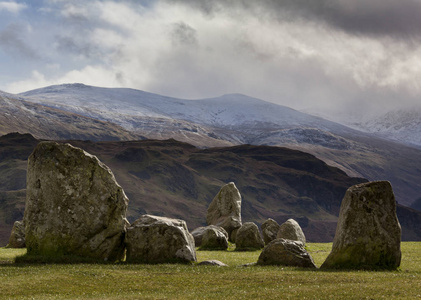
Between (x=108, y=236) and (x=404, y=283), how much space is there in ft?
58.2

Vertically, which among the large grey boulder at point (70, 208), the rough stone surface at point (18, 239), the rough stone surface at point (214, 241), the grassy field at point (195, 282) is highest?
the large grey boulder at point (70, 208)

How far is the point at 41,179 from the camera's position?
31.2 metres

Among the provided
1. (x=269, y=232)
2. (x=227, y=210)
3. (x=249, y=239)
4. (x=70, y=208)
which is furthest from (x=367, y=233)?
(x=227, y=210)

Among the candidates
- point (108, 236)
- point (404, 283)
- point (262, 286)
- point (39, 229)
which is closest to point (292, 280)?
point (262, 286)

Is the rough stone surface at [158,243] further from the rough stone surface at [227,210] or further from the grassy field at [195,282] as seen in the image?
the rough stone surface at [227,210]

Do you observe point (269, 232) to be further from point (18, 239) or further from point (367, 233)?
point (367, 233)

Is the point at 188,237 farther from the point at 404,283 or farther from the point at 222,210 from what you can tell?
the point at 222,210

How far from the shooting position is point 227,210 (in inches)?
2606

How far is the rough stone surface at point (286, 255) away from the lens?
29.8 metres

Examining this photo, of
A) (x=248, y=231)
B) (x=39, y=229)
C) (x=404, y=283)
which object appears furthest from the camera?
(x=248, y=231)

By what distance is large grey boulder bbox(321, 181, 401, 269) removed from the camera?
2839cm

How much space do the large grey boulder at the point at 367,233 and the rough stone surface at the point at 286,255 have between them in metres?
1.37

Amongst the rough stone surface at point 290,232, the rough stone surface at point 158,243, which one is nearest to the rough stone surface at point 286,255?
the rough stone surface at point 158,243

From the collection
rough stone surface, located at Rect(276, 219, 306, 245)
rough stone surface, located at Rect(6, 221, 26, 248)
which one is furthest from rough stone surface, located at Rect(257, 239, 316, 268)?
rough stone surface, located at Rect(6, 221, 26, 248)
